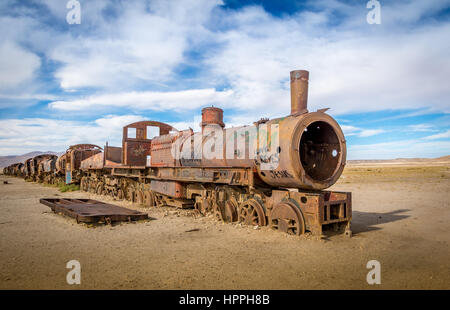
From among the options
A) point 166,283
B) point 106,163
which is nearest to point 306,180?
point 166,283

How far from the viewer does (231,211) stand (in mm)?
8281

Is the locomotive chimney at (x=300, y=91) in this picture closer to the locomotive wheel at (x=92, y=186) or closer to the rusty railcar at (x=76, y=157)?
the locomotive wheel at (x=92, y=186)

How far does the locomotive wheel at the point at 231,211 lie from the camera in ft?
27.1

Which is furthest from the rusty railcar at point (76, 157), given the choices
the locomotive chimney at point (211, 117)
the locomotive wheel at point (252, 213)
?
the locomotive wheel at point (252, 213)

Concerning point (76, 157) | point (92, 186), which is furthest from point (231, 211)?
point (76, 157)

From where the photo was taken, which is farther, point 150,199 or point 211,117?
point 150,199

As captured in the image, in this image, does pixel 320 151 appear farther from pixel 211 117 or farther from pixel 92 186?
pixel 92 186

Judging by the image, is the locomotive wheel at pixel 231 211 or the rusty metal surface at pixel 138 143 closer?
the locomotive wheel at pixel 231 211

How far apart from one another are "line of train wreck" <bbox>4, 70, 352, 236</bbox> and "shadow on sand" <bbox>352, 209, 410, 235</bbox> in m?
0.99

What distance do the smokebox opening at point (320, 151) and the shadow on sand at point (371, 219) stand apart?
171cm

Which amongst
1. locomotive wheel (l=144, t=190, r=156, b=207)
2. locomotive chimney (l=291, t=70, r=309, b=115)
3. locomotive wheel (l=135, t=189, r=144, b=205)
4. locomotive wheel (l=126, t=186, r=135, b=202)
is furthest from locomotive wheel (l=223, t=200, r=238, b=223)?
locomotive wheel (l=126, t=186, r=135, b=202)

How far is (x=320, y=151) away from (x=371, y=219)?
316 centimetres

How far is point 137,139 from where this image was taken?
1362cm
